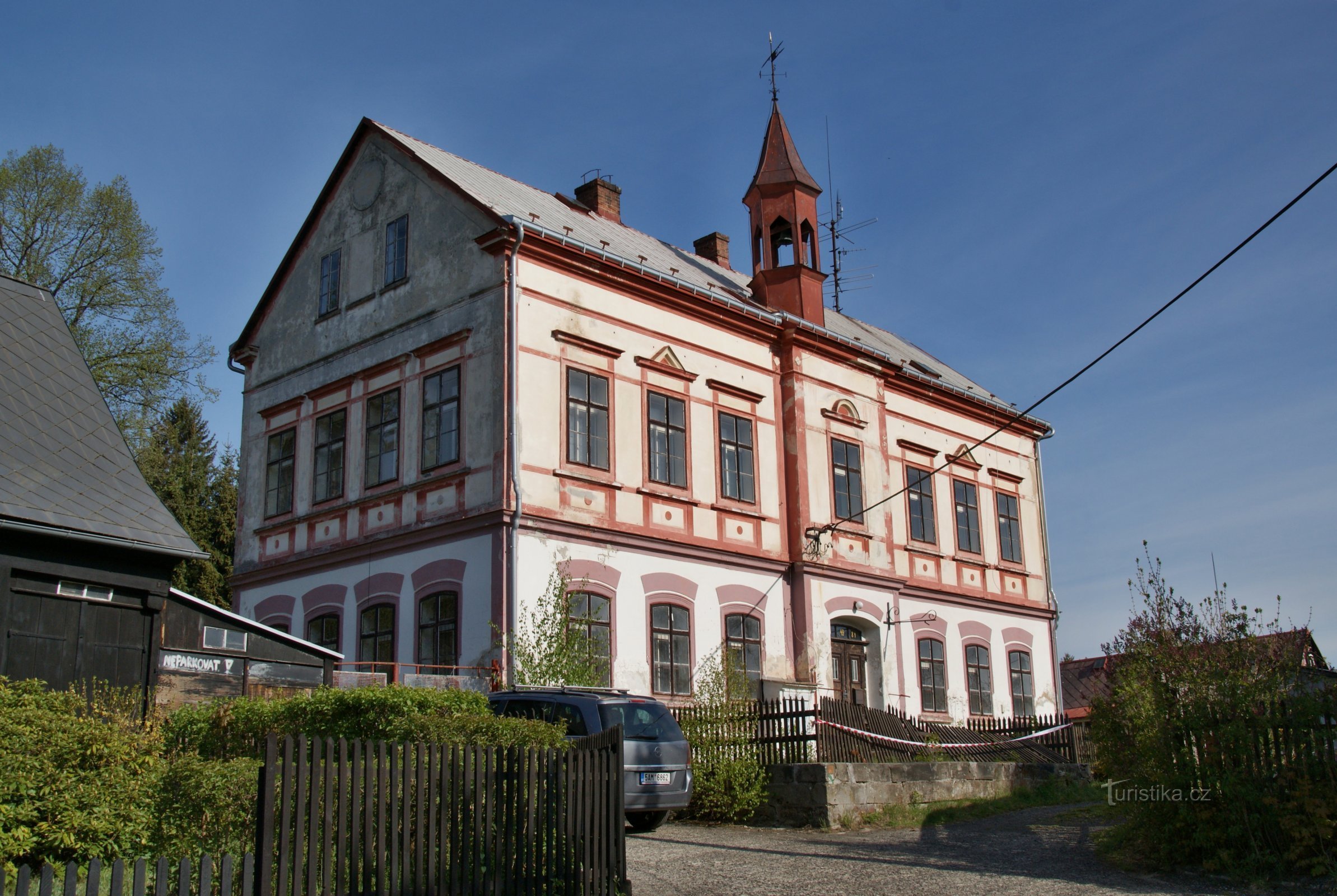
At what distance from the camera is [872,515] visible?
25188mm

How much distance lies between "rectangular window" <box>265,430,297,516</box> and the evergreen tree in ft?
38.8

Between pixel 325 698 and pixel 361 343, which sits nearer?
pixel 325 698

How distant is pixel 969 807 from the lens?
16.8m

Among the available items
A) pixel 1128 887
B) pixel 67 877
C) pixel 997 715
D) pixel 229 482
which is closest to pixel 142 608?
pixel 67 877

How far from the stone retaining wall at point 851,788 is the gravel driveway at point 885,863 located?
16.8 inches

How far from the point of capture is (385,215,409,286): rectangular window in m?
22.3

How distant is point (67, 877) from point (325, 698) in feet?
15.2

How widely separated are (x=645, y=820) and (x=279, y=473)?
1268cm

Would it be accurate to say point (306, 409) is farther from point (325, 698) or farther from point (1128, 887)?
point (1128, 887)

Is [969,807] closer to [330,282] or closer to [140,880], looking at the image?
[140,880]

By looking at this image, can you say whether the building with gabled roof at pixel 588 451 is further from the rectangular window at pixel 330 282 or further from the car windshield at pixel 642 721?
the car windshield at pixel 642 721

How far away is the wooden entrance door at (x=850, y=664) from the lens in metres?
23.6

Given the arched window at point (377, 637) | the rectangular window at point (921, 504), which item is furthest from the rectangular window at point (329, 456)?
the rectangular window at point (921, 504)

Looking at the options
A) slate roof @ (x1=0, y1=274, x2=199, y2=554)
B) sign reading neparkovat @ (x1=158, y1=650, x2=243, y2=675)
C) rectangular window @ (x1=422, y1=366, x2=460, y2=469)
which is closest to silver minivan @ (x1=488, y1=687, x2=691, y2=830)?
sign reading neparkovat @ (x1=158, y1=650, x2=243, y2=675)
